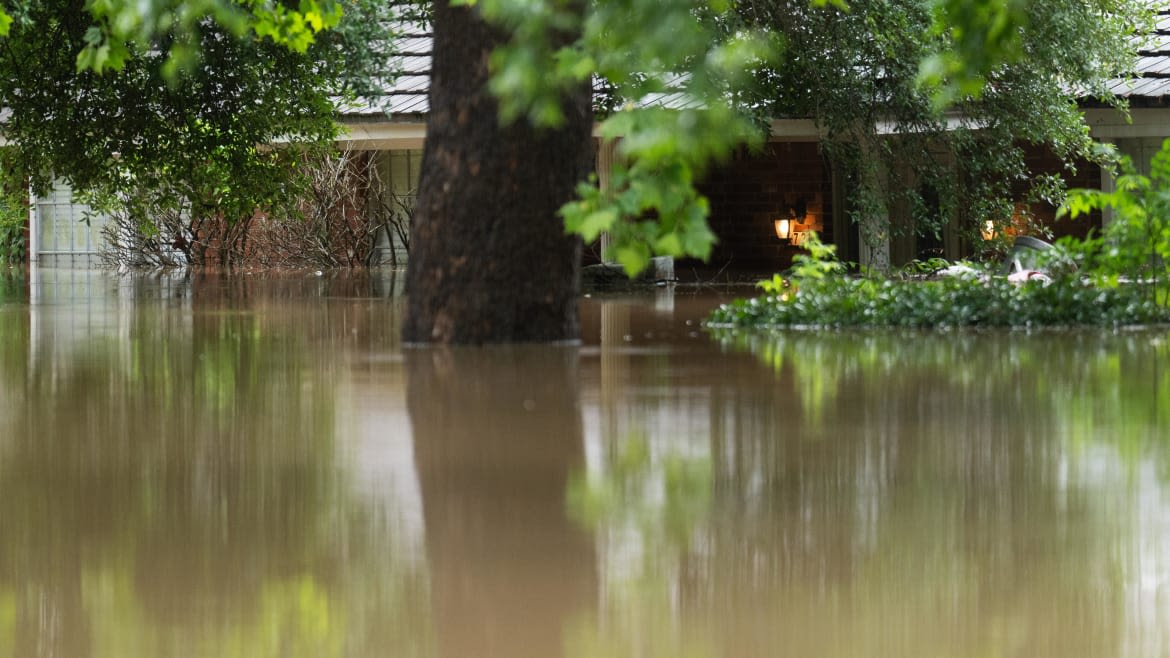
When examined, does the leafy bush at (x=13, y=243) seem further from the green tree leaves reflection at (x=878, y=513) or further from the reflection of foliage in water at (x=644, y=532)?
the reflection of foliage in water at (x=644, y=532)

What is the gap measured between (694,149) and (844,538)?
167 cm

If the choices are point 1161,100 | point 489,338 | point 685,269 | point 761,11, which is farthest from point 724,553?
point 685,269

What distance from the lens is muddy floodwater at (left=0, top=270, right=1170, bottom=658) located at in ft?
13.1

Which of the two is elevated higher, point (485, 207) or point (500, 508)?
point (485, 207)

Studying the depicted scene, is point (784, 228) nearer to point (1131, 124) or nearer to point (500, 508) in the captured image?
point (1131, 124)

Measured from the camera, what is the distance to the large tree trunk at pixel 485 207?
10922 millimetres

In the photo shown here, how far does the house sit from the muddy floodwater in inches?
393

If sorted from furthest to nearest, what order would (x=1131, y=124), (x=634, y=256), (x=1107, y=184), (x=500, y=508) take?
(x=1107, y=184)
(x=1131, y=124)
(x=500, y=508)
(x=634, y=256)

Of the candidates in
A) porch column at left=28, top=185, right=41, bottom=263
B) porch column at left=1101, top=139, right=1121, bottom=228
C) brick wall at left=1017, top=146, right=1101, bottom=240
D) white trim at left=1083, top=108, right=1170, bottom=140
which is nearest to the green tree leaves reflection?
white trim at left=1083, top=108, right=1170, bottom=140

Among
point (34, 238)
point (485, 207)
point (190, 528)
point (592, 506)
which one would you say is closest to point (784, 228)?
point (485, 207)

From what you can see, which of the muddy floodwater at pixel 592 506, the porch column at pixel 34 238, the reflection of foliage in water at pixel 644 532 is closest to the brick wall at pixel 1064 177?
the muddy floodwater at pixel 592 506

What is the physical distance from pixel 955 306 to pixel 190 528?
8192mm

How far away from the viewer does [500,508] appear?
536 cm

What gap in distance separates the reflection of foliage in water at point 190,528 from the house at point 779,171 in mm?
11142
